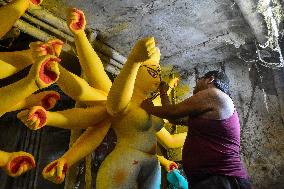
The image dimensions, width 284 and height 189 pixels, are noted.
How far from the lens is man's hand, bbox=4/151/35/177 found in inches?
95.3

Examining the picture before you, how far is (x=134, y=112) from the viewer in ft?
9.53

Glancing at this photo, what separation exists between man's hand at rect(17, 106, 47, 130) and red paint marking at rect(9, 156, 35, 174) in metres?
0.30

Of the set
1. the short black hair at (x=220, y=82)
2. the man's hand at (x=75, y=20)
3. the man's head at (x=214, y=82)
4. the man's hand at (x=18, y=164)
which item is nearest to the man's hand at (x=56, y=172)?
the man's hand at (x=18, y=164)

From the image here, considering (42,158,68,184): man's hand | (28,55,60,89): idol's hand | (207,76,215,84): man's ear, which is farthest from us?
(207,76,215,84): man's ear

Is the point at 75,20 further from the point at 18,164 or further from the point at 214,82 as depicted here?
the point at 214,82

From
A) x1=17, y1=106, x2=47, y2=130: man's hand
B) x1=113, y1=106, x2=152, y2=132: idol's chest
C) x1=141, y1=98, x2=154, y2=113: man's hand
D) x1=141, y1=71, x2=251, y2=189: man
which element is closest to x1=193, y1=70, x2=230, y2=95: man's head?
x1=141, y1=71, x2=251, y2=189: man

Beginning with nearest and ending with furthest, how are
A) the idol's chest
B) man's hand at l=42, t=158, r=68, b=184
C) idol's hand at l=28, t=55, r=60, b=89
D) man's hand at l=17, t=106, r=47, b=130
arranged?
idol's hand at l=28, t=55, r=60, b=89, man's hand at l=17, t=106, r=47, b=130, man's hand at l=42, t=158, r=68, b=184, the idol's chest

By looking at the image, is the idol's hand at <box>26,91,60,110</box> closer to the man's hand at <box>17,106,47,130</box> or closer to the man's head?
the man's hand at <box>17,106,47,130</box>

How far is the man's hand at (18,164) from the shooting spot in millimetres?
2421

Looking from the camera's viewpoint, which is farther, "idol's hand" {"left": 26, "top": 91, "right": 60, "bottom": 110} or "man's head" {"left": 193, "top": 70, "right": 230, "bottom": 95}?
"man's head" {"left": 193, "top": 70, "right": 230, "bottom": 95}

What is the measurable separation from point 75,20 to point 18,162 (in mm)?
1272

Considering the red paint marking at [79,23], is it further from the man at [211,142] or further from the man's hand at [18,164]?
the man's hand at [18,164]

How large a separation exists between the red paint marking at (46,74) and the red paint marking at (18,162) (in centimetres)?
81

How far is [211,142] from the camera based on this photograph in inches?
103
